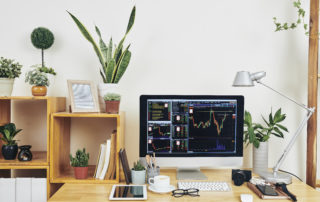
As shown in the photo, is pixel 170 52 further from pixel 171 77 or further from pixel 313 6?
pixel 313 6

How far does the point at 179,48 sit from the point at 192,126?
2.04 ft

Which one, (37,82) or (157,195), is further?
(37,82)

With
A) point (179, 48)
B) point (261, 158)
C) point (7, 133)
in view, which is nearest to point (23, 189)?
point (7, 133)

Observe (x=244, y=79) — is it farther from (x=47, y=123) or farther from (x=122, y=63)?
(x=47, y=123)

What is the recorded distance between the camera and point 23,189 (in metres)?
1.60

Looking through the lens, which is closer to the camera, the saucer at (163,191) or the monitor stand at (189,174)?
the saucer at (163,191)

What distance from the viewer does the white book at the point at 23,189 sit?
160 cm

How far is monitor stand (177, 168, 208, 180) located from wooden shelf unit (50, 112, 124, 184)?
39 cm

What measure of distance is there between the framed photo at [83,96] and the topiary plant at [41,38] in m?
0.38

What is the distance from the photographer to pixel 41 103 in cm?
199

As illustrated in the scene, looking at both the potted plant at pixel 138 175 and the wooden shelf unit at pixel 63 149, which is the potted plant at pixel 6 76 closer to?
the wooden shelf unit at pixel 63 149

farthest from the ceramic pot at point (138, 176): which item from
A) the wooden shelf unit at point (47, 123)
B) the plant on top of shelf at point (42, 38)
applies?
the plant on top of shelf at point (42, 38)

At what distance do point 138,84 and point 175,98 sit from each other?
42cm

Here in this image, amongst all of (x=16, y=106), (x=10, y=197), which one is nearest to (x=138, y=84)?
(x=16, y=106)
